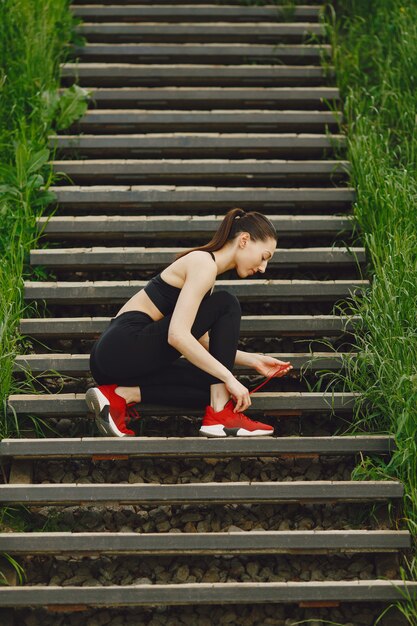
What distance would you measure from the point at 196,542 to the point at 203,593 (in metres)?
0.21

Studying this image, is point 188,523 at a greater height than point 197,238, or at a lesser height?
lesser

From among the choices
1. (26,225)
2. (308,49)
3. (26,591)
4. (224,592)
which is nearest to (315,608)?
(224,592)

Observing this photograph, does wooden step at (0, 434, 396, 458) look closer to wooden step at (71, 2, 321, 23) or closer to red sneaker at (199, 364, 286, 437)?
red sneaker at (199, 364, 286, 437)

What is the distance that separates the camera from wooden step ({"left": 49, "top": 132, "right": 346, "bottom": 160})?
5.48 meters

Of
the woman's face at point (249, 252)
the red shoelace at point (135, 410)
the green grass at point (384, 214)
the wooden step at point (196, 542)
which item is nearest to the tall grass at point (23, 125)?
the red shoelace at point (135, 410)

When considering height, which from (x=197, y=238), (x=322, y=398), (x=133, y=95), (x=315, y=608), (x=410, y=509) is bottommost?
(x=315, y=608)

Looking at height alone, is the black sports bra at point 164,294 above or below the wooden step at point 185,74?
below

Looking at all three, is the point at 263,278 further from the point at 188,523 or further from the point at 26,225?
the point at 188,523

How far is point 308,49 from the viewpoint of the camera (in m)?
6.30

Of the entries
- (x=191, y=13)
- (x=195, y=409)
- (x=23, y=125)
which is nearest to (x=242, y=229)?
(x=195, y=409)

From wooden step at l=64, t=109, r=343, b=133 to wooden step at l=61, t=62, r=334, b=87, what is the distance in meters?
0.43

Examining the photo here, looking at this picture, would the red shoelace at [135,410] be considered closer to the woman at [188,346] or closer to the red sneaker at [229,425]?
the woman at [188,346]

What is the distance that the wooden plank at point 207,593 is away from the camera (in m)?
3.41

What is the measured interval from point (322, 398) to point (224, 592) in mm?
989
